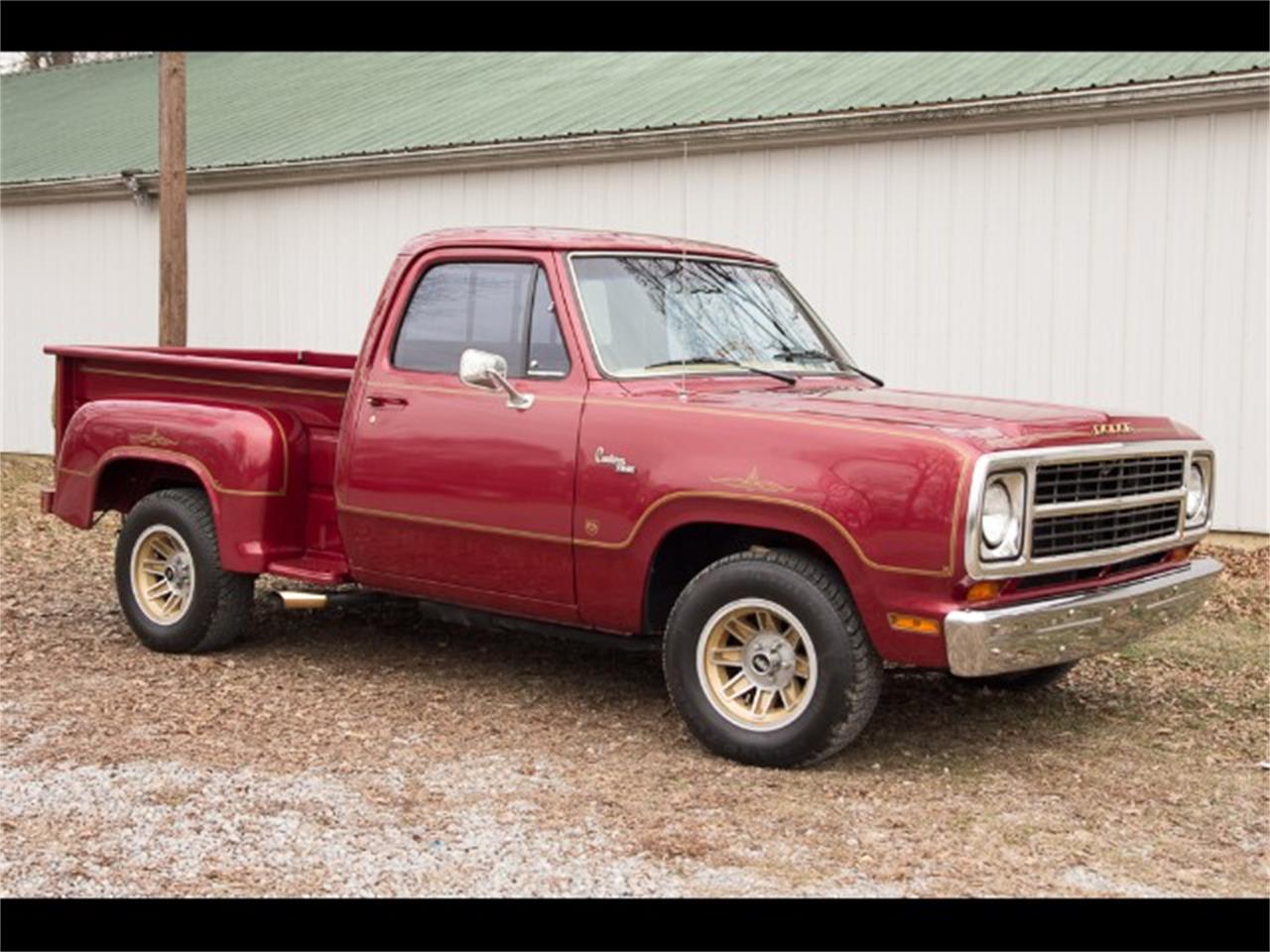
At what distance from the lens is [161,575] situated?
7859mm

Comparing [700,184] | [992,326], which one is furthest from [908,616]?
[700,184]

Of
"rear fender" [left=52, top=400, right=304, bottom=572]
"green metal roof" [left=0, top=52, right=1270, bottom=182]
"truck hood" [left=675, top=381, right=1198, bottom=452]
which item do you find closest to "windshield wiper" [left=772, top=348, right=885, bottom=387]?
"truck hood" [left=675, top=381, right=1198, bottom=452]

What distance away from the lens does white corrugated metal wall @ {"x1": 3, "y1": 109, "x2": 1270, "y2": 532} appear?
10516 millimetres

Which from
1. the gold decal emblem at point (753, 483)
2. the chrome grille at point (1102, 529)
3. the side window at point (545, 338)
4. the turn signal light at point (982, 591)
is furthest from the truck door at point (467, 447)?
the chrome grille at point (1102, 529)

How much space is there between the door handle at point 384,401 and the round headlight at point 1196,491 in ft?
10.9

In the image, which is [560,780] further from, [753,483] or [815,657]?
[753,483]

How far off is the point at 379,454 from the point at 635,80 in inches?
361

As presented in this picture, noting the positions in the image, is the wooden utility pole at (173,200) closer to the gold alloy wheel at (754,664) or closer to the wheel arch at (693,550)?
the wheel arch at (693,550)

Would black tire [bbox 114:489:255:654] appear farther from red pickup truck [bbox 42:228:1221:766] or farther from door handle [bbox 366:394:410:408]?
door handle [bbox 366:394:410:408]

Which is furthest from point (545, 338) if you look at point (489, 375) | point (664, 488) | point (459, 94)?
point (459, 94)

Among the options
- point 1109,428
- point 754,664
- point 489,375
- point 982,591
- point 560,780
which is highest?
point 489,375

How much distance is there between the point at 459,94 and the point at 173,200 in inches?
126

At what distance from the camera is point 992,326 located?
11.5 m

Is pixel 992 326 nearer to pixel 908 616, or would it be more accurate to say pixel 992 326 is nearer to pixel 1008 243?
pixel 1008 243
